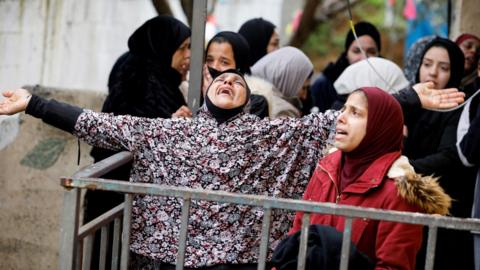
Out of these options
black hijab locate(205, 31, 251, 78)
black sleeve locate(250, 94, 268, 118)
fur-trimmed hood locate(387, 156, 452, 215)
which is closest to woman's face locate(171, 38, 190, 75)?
black hijab locate(205, 31, 251, 78)

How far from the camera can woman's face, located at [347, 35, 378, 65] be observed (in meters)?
7.03

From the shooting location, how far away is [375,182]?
3.35 m

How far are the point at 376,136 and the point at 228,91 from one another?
0.81 m

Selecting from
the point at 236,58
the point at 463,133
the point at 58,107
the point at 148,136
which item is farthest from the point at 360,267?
the point at 236,58

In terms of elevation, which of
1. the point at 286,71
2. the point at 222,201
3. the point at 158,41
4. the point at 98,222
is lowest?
the point at 98,222

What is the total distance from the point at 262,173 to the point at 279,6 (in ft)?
39.7

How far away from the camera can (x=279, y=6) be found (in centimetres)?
1572

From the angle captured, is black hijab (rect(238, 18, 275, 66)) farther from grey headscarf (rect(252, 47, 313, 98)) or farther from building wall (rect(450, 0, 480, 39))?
building wall (rect(450, 0, 480, 39))

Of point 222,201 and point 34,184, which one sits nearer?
point 222,201

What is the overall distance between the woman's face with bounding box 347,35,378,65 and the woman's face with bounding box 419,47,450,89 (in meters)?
1.35

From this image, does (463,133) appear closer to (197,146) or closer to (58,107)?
(197,146)

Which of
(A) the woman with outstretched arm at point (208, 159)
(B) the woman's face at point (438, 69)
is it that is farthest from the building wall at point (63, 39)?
(B) the woman's face at point (438, 69)

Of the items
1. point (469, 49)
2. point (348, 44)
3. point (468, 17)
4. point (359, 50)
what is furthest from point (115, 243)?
point (468, 17)

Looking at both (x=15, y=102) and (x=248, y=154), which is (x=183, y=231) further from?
(x=15, y=102)
